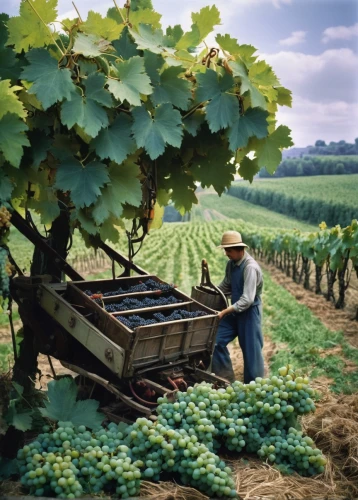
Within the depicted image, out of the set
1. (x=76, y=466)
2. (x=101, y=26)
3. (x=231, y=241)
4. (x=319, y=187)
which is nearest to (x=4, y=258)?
(x=76, y=466)

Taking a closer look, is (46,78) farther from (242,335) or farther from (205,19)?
(242,335)

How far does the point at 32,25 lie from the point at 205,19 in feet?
4.12

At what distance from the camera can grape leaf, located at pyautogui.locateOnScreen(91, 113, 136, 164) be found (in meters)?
3.64

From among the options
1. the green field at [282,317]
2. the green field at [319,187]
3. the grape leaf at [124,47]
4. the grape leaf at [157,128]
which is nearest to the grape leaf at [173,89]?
the grape leaf at [157,128]

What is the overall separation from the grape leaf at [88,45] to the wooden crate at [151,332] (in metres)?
1.70

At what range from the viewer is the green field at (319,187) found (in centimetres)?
4331

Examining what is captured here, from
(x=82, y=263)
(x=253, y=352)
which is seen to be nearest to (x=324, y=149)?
(x=82, y=263)

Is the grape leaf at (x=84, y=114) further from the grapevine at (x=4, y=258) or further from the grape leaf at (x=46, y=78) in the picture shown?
the grapevine at (x=4, y=258)

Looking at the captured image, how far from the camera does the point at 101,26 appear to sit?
12.2 ft

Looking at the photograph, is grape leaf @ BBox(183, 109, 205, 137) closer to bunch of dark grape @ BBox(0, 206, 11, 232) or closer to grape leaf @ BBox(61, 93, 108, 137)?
grape leaf @ BBox(61, 93, 108, 137)

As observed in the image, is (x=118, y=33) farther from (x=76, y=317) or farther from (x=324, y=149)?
(x=324, y=149)

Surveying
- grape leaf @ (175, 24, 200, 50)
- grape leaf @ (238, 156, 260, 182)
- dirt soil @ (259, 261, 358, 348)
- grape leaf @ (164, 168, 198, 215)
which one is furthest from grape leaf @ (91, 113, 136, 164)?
dirt soil @ (259, 261, 358, 348)

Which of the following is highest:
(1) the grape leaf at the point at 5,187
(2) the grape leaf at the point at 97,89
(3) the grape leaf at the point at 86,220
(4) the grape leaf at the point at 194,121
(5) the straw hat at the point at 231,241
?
(2) the grape leaf at the point at 97,89

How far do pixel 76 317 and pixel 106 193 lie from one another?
95cm
